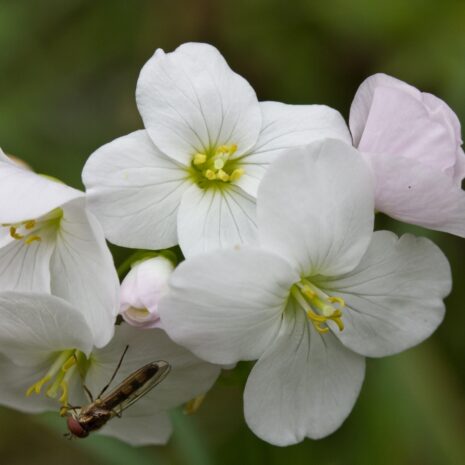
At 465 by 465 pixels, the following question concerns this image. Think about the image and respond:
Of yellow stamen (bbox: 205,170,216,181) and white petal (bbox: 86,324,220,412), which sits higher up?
yellow stamen (bbox: 205,170,216,181)

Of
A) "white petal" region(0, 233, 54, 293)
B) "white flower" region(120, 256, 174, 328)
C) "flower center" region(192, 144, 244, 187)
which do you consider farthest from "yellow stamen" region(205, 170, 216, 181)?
"white petal" region(0, 233, 54, 293)

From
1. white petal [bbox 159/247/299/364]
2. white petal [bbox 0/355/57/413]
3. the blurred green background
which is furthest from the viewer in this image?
the blurred green background

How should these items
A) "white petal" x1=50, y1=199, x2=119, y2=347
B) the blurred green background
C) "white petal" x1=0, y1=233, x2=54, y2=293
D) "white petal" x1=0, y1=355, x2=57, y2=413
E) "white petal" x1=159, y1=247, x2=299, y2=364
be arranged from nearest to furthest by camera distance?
"white petal" x1=159, y1=247, x2=299, y2=364 → "white petal" x1=50, y1=199, x2=119, y2=347 → "white petal" x1=0, y1=233, x2=54, y2=293 → "white petal" x1=0, y1=355, x2=57, y2=413 → the blurred green background

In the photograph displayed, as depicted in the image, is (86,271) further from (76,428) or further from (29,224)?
(76,428)

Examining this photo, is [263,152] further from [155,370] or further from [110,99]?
[110,99]

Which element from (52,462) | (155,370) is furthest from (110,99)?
(155,370)

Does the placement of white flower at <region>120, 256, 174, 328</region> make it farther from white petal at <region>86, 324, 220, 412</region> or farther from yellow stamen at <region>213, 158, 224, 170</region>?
yellow stamen at <region>213, 158, 224, 170</region>
